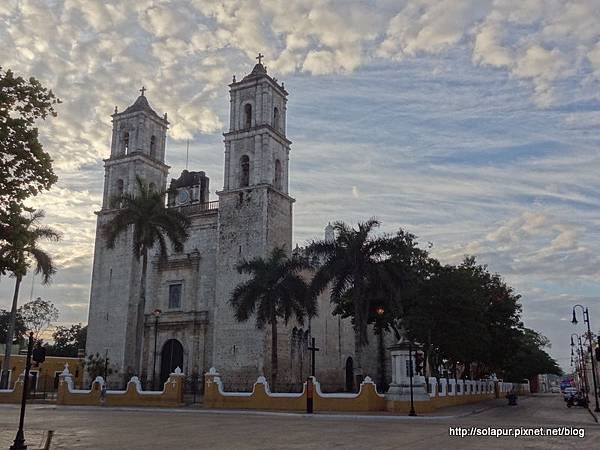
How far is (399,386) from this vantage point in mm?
24891

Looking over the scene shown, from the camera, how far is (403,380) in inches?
979

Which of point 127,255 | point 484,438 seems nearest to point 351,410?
point 484,438

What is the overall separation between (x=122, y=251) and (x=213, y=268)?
7484mm

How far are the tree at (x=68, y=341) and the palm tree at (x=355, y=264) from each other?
49098mm

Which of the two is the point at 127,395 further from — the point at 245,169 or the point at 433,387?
the point at 245,169

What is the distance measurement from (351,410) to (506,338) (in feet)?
76.6

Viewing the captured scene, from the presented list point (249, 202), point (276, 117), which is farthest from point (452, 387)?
point (276, 117)

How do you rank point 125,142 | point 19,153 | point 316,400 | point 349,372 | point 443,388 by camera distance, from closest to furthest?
1. point 19,153
2. point 316,400
3. point 443,388
4. point 125,142
5. point 349,372

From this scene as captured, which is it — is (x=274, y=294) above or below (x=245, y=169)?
below

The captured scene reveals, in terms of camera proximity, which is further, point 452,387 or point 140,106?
point 140,106

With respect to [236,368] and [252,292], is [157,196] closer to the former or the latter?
[252,292]

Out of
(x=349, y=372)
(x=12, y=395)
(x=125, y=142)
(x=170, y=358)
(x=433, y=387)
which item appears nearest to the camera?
(x=433, y=387)

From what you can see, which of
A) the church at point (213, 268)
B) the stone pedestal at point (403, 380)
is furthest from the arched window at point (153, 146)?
the stone pedestal at point (403, 380)

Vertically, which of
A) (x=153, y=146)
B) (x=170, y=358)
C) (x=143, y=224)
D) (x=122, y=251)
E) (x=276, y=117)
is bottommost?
(x=170, y=358)
